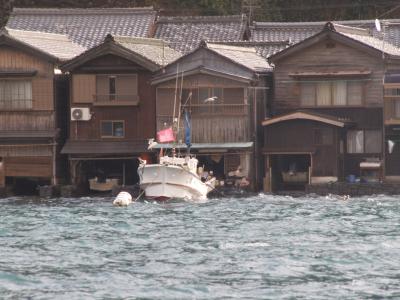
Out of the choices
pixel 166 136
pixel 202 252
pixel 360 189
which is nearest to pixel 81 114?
pixel 166 136

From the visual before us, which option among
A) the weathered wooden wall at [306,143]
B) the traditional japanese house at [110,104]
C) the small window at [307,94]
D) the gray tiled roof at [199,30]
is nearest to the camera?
the weathered wooden wall at [306,143]

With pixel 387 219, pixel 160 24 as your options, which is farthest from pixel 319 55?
pixel 387 219

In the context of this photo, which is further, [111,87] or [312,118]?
[111,87]

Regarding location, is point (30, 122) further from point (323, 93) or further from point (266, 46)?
point (266, 46)

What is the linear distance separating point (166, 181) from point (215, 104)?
21.5 feet

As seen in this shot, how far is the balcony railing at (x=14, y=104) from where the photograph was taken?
193ft

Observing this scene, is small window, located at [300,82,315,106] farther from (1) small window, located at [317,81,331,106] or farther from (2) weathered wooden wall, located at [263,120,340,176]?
(2) weathered wooden wall, located at [263,120,340,176]

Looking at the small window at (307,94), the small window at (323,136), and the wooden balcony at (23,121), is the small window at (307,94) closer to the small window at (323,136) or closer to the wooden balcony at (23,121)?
the small window at (323,136)

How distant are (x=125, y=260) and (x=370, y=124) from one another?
27582 mm

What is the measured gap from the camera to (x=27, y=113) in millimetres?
58969

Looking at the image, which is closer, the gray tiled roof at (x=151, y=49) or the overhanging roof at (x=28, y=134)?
the overhanging roof at (x=28, y=134)

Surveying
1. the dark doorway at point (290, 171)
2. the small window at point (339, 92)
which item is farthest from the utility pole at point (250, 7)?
the dark doorway at point (290, 171)

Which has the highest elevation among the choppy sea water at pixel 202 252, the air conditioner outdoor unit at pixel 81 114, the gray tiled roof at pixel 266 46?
the gray tiled roof at pixel 266 46

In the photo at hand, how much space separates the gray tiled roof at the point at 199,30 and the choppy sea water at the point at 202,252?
20.4m
